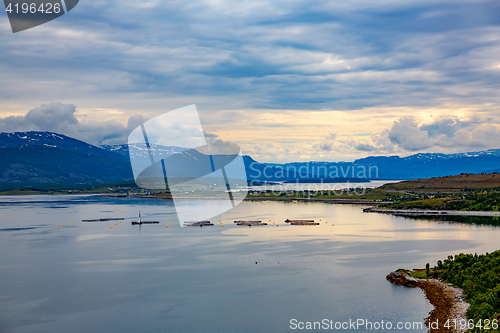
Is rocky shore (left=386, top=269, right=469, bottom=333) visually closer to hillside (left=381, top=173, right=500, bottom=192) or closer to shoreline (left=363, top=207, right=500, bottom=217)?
shoreline (left=363, top=207, right=500, bottom=217)

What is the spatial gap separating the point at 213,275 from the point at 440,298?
20.9 m

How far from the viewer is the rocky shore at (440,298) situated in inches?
1009

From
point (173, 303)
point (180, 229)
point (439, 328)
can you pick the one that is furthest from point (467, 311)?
point (180, 229)

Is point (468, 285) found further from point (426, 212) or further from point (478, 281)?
point (426, 212)

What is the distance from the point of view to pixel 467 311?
2569 centimetres

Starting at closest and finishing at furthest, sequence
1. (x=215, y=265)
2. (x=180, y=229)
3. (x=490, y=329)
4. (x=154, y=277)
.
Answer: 1. (x=490, y=329)
2. (x=154, y=277)
3. (x=215, y=265)
4. (x=180, y=229)

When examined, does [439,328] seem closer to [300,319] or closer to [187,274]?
[300,319]

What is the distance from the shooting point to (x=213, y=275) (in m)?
40.3

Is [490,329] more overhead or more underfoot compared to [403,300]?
more overhead

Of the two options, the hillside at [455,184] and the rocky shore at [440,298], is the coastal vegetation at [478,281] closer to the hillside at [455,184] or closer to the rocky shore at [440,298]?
the rocky shore at [440,298]

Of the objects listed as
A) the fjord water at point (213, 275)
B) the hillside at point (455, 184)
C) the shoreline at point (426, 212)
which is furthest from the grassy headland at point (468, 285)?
the hillside at point (455, 184)

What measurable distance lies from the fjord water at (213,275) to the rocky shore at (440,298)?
0.96m

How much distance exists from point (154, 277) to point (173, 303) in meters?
8.59

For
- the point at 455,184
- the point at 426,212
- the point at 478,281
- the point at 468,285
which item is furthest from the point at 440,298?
the point at 455,184
